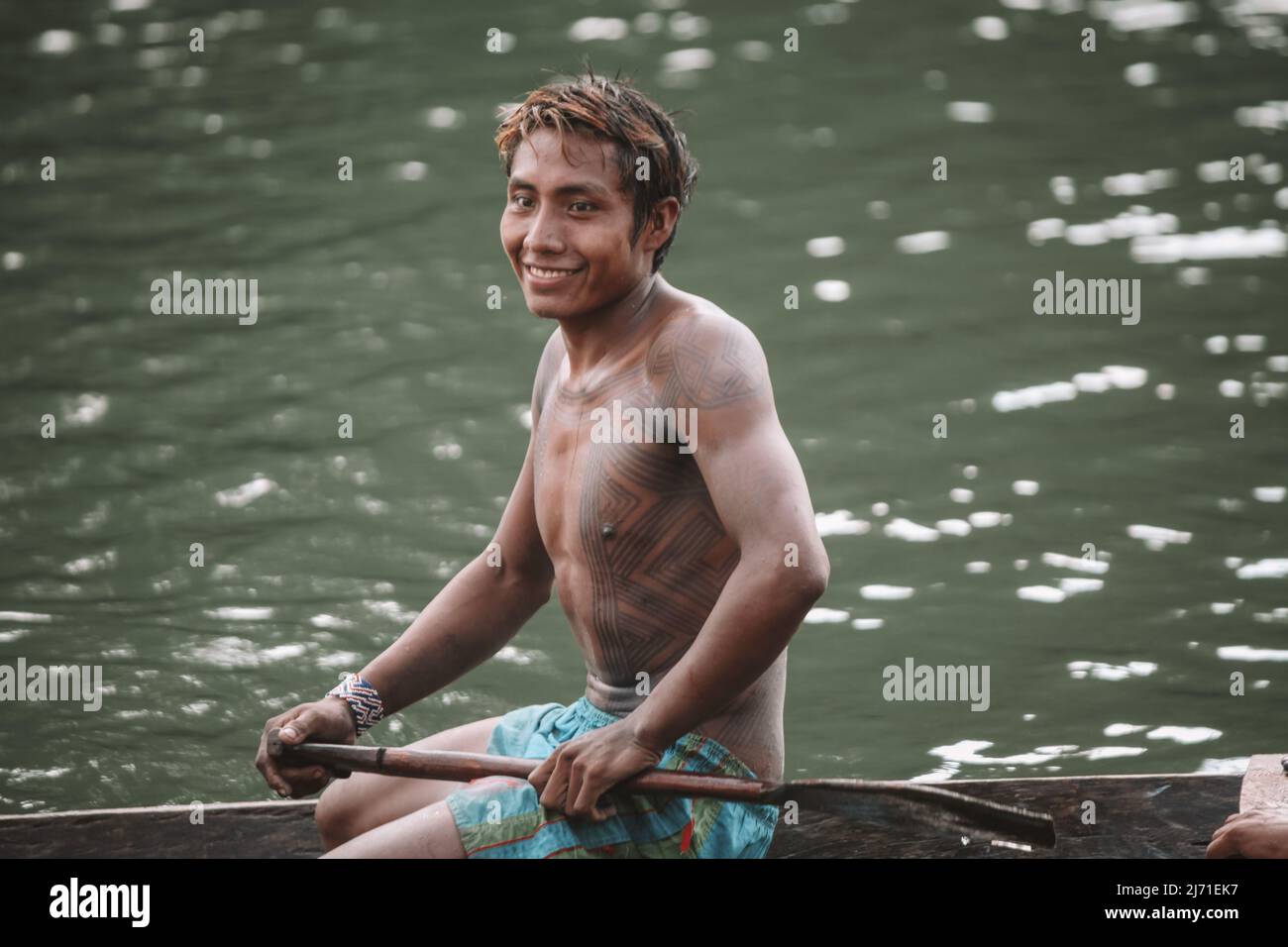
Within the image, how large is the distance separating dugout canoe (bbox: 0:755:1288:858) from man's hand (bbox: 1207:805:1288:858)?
55cm

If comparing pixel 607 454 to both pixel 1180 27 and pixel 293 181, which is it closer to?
pixel 293 181

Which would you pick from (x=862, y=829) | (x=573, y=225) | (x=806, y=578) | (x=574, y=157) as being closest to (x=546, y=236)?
(x=573, y=225)

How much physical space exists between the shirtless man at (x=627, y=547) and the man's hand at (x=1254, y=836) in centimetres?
88

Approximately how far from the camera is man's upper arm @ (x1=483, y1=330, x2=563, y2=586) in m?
4.13

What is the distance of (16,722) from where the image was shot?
258 inches

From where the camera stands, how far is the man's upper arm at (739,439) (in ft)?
11.4

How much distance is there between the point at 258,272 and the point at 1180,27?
7065mm
